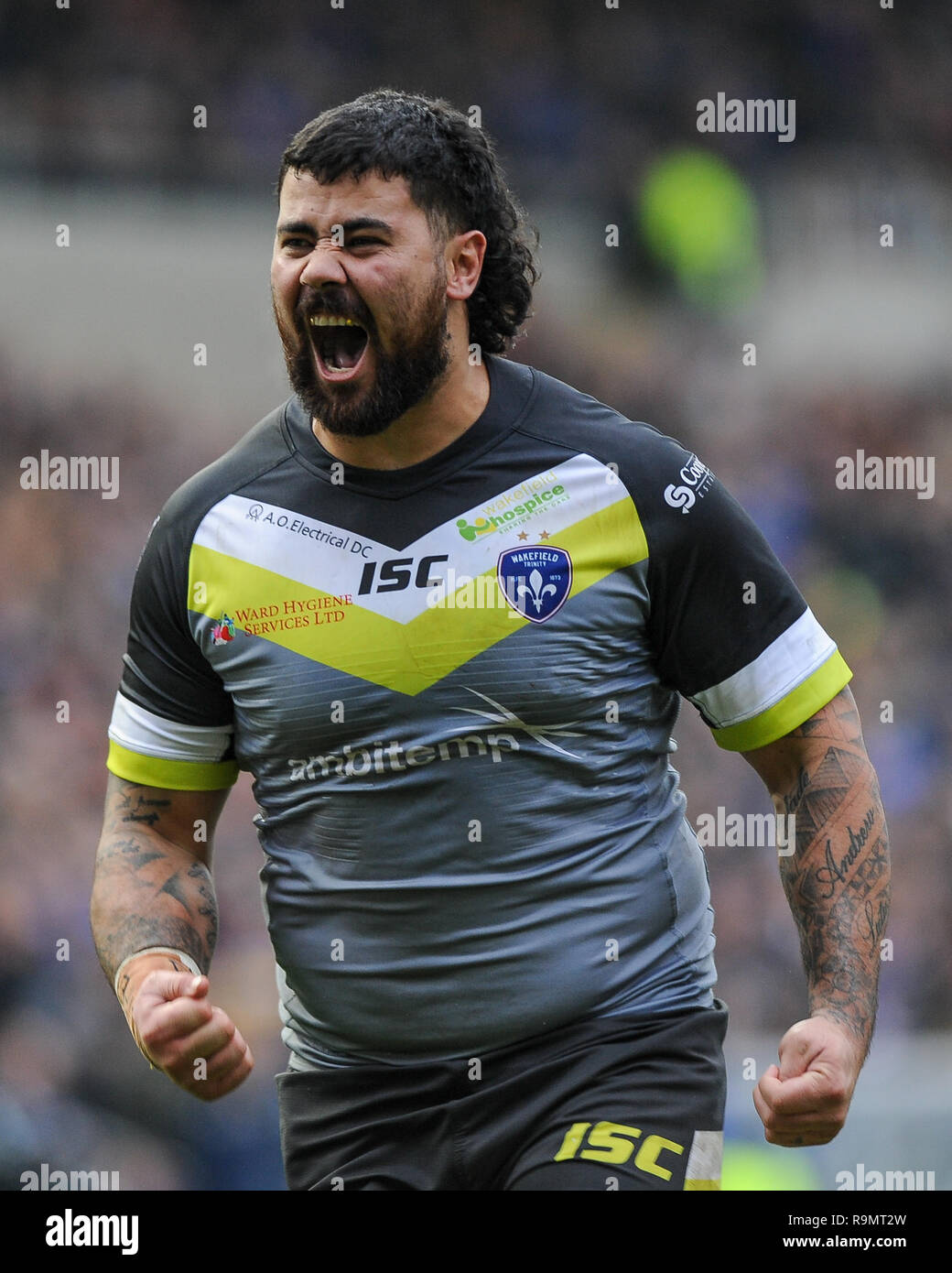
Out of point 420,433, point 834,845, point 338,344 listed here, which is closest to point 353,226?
point 338,344

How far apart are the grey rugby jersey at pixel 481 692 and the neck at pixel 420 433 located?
3 cm

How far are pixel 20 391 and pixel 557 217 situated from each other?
Answer: 12.2 ft

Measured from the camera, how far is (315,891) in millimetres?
3232

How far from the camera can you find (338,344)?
3311 millimetres

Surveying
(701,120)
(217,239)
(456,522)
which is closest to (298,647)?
(456,522)

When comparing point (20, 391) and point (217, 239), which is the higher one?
point (217, 239)

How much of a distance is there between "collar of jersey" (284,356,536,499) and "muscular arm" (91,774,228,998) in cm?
72

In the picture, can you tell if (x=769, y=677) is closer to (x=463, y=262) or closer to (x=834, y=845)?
(x=834, y=845)

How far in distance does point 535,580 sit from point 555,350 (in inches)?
319

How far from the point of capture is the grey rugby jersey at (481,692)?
10.2 feet

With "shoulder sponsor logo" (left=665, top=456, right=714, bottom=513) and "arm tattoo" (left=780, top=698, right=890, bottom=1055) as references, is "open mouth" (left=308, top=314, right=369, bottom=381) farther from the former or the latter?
"arm tattoo" (left=780, top=698, right=890, bottom=1055)

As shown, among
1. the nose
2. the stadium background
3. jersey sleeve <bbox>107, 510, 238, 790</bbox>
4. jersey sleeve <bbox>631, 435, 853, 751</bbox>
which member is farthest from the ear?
the stadium background

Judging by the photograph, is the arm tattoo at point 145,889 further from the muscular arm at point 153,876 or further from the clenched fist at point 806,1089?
the clenched fist at point 806,1089

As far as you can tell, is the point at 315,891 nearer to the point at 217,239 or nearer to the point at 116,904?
the point at 116,904
